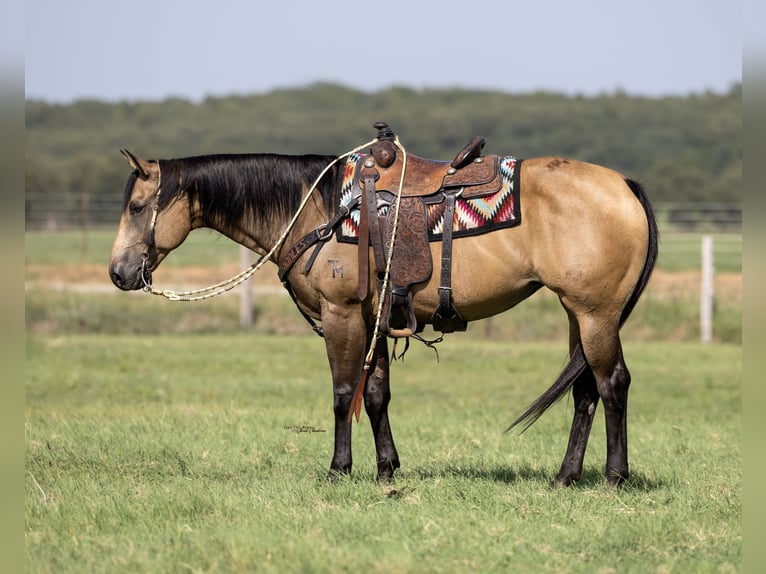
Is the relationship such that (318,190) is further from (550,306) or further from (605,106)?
(605,106)

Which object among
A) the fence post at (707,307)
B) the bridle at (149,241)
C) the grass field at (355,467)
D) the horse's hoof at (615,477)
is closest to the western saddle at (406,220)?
the bridle at (149,241)

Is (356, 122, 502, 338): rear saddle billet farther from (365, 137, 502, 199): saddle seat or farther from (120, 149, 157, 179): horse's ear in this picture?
(120, 149, 157, 179): horse's ear

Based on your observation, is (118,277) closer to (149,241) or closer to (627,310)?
(149,241)

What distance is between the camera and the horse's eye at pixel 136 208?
6.31m

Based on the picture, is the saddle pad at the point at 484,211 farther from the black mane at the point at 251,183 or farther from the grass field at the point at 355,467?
the grass field at the point at 355,467

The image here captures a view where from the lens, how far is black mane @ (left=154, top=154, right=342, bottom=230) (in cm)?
641

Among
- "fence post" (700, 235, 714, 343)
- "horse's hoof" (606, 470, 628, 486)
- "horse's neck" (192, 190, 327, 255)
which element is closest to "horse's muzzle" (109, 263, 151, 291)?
"horse's neck" (192, 190, 327, 255)

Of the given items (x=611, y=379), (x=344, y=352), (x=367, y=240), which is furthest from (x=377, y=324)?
(x=611, y=379)

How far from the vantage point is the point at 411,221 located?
6098 millimetres

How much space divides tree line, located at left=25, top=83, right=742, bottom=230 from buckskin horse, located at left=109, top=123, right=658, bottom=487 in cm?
5560

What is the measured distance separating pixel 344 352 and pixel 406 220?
914mm

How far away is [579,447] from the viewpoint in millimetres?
6434

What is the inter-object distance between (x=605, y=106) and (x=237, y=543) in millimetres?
102388
